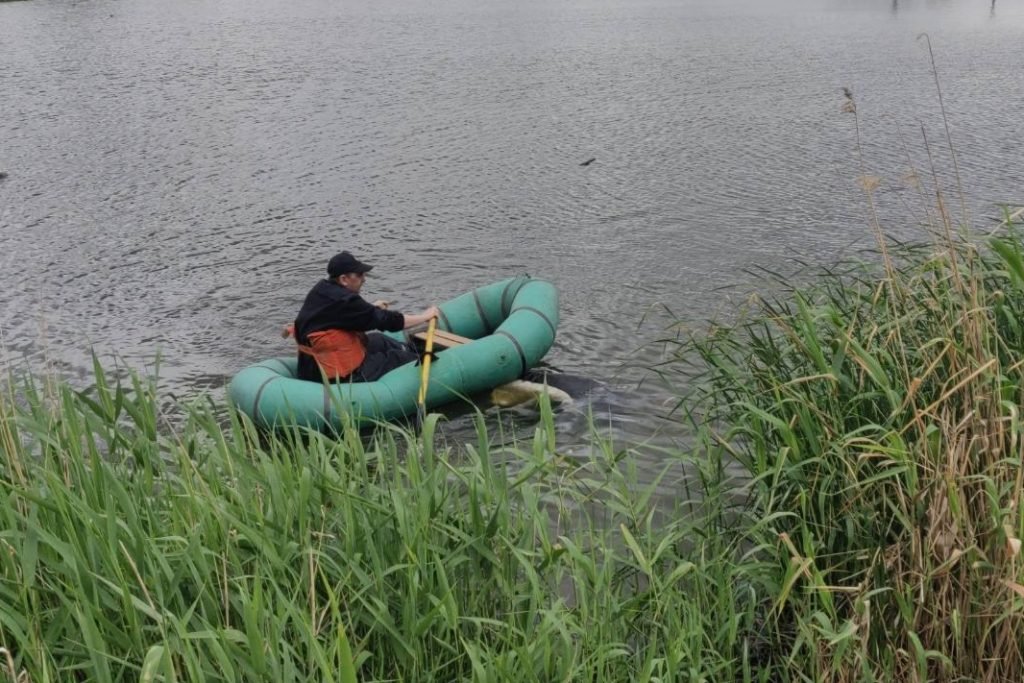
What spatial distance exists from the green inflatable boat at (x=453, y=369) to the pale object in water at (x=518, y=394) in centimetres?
6

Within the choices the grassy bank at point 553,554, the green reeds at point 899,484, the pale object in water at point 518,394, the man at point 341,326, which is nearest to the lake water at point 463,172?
the pale object in water at point 518,394

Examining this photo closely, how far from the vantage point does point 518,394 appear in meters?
6.81

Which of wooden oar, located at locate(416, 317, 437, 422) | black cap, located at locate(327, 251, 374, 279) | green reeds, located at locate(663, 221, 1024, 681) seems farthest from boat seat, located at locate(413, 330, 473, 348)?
green reeds, located at locate(663, 221, 1024, 681)

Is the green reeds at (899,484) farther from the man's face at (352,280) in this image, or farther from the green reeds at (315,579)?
the man's face at (352,280)

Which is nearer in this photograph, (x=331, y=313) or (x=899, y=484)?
(x=899, y=484)

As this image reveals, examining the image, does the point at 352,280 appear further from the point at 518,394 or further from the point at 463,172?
the point at 463,172

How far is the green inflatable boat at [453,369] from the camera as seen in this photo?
6.16 m

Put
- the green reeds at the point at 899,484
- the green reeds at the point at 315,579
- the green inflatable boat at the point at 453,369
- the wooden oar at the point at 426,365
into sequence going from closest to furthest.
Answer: the green reeds at the point at 315,579 < the green reeds at the point at 899,484 < the green inflatable boat at the point at 453,369 < the wooden oar at the point at 426,365

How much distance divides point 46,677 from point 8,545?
0.57m

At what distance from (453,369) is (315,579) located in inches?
139

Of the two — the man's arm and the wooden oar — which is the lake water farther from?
the man's arm

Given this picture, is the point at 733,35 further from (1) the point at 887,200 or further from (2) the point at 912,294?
(2) the point at 912,294

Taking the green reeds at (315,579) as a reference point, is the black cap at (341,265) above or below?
above

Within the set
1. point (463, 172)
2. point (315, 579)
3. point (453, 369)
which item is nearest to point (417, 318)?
point (453, 369)
